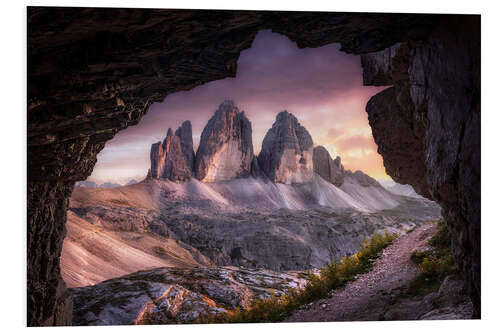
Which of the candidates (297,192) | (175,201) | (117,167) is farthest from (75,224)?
(297,192)

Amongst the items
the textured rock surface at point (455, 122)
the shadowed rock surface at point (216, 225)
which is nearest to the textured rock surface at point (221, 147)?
the shadowed rock surface at point (216, 225)

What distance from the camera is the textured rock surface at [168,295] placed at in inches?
298

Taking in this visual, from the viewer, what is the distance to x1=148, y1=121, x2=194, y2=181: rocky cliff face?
193 ft

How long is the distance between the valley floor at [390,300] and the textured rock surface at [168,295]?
1456 mm

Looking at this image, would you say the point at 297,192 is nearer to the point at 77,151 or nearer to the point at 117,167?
the point at 117,167

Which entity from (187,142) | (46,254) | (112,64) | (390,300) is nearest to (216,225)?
(46,254)

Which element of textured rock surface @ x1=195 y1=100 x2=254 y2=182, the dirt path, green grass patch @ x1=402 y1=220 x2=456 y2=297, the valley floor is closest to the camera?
the valley floor

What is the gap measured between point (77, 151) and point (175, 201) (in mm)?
46273

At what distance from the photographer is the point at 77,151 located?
617 centimetres

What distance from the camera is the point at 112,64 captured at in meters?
4.58

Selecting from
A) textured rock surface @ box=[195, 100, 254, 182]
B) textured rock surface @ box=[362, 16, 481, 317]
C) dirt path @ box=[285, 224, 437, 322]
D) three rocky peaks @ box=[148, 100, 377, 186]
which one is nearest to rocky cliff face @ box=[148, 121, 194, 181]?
three rocky peaks @ box=[148, 100, 377, 186]

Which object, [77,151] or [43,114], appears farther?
[77,151]

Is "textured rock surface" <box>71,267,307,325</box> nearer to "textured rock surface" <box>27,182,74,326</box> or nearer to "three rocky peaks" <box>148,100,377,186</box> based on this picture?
"textured rock surface" <box>27,182,74,326</box>

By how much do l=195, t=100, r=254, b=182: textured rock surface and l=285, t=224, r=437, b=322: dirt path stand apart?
5770cm
